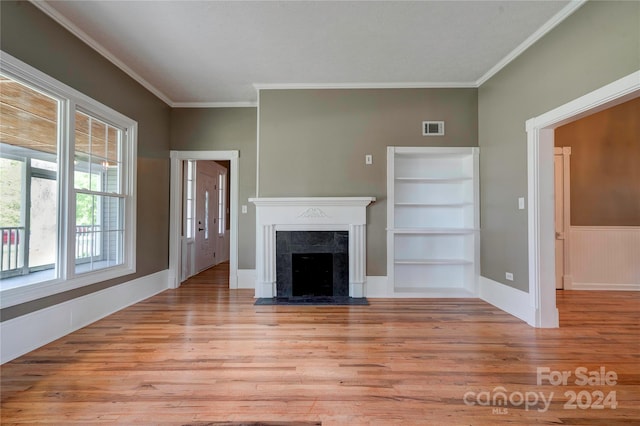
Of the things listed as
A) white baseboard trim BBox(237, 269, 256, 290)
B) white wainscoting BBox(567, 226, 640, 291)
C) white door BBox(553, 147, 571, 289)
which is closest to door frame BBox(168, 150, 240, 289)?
white baseboard trim BBox(237, 269, 256, 290)

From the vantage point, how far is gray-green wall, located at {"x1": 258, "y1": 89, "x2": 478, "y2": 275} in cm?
412

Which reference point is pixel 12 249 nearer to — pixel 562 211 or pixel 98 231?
pixel 98 231

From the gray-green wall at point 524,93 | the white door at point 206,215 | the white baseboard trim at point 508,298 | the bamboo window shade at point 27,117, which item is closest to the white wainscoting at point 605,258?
the white baseboard trim at point 508,298

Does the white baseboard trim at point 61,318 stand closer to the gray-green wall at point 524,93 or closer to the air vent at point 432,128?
the air vent at point 432,128

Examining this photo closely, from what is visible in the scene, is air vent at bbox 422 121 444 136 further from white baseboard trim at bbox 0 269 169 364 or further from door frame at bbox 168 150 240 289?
white baseboard trim at bbox 0 269 169 364

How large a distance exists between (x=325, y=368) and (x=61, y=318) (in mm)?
2465

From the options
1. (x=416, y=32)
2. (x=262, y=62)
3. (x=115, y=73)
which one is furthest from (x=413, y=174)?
(x=115, y=73)

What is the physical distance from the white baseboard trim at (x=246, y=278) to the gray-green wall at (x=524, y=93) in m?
3.32

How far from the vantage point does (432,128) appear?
13.5 ft

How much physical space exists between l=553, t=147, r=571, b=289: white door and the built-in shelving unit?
1535mm

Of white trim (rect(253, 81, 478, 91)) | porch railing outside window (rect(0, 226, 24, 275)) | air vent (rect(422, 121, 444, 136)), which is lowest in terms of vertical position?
porch railing outside window (rect(0, 226, 24, 275))

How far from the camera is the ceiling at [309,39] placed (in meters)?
2.57

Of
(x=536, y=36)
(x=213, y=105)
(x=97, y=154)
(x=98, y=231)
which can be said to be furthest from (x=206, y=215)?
(x=536, y=36)

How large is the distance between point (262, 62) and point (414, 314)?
3.39 m
